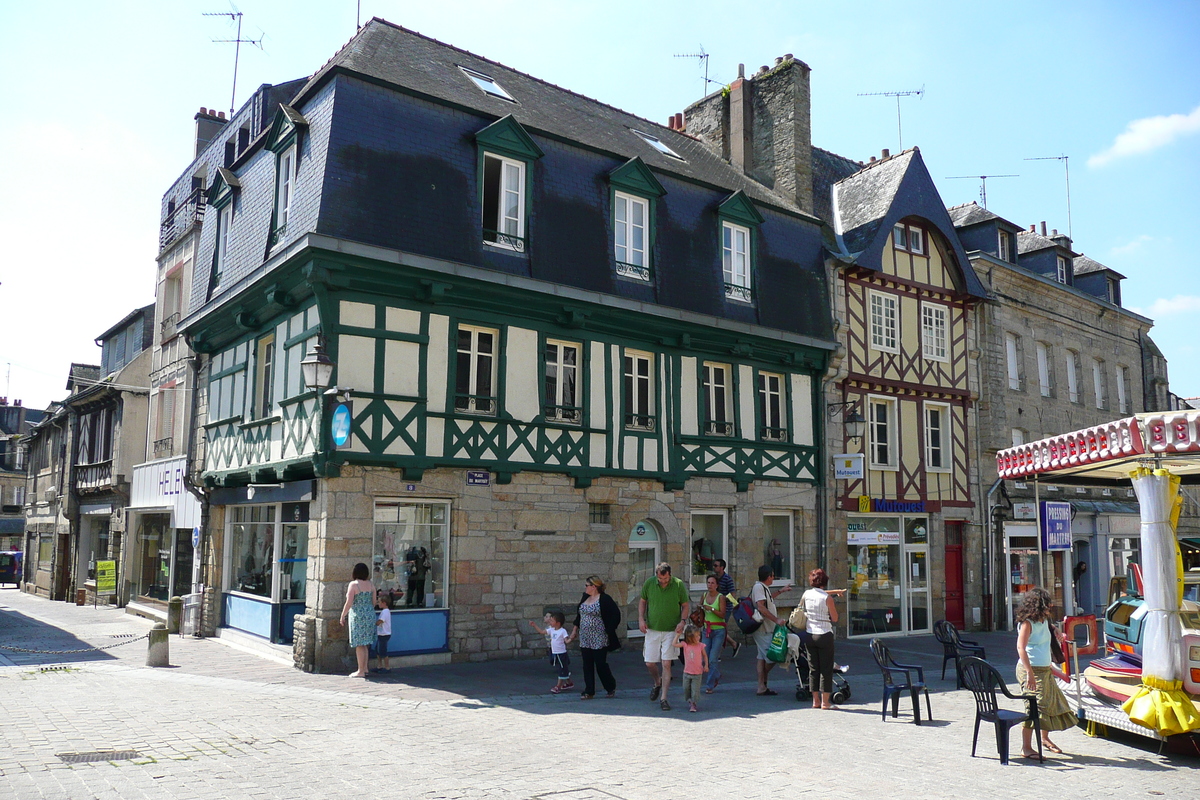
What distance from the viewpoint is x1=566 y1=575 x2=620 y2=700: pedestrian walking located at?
402 inches

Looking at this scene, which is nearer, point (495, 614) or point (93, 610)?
point (495, 614)

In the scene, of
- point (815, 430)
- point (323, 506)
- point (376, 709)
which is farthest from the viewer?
point (815, 430)

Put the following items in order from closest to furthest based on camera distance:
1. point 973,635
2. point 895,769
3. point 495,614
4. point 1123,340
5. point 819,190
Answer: point 895,769
point 495,614
point 973,635
point 819,190
point 1123,340

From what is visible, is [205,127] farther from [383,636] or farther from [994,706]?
[994,706]

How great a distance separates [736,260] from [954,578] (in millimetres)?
8645

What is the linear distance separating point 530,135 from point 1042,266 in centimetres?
1593

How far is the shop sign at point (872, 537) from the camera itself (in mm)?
17875

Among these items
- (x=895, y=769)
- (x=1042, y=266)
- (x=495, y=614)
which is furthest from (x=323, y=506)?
(x=1042, y=266)

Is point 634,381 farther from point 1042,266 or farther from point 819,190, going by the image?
point 1042,266

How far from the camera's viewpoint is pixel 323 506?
39.0 feet

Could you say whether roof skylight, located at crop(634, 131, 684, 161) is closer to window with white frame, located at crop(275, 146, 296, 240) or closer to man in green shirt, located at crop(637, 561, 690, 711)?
window with white frame, located at crop(275, 146, 296, 240)

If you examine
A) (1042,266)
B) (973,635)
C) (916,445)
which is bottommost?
(973,635)

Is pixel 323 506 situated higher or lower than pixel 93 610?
higher

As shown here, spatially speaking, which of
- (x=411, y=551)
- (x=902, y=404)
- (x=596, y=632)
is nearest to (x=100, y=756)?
(x=596, y=632)
